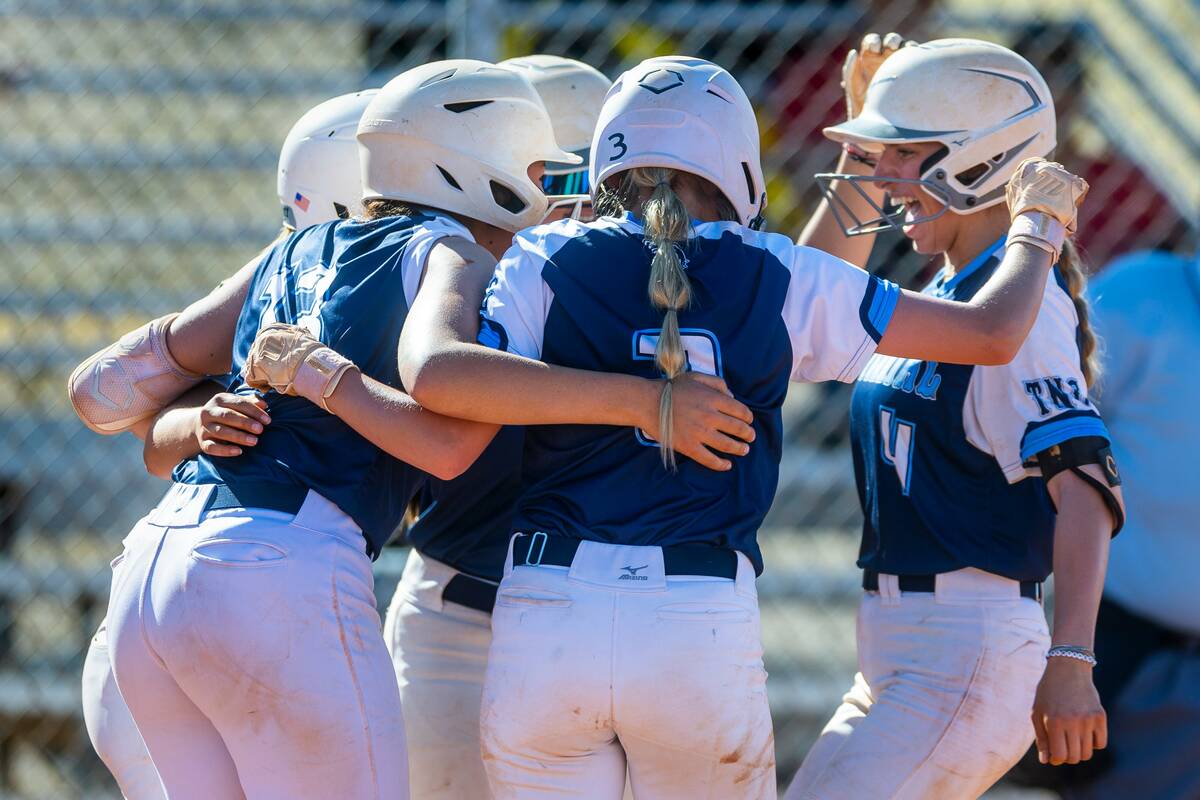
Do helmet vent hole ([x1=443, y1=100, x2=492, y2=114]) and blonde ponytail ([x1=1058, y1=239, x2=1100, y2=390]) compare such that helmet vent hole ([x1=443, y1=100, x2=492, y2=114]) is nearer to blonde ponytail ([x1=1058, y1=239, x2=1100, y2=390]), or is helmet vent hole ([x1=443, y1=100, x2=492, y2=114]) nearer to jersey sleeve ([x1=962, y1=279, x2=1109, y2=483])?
jersey sleeve ([x1=962, y1=279, x2=1109, y2=483])

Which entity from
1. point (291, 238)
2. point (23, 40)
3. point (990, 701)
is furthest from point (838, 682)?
point (23, 40)

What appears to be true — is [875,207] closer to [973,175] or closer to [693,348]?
[973,175]

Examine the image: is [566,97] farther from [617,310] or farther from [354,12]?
[354,12]

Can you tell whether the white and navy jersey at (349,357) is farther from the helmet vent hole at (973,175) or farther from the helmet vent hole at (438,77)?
the helmet vent hole at (973,175)

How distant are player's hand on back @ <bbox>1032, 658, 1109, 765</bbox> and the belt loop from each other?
1032 mm

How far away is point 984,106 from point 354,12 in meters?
3.75

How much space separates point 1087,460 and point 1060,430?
8cm

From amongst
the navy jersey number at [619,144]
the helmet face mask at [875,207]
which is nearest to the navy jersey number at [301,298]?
the navy jersey number at [619,144]

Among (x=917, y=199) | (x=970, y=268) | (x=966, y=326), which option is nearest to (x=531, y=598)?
(x=966, y=326)

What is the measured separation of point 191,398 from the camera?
301 cm

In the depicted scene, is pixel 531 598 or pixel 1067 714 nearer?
pixel 531 598

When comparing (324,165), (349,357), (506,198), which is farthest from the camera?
(324,165)

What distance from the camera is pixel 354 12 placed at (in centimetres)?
618

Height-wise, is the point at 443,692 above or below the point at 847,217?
below
